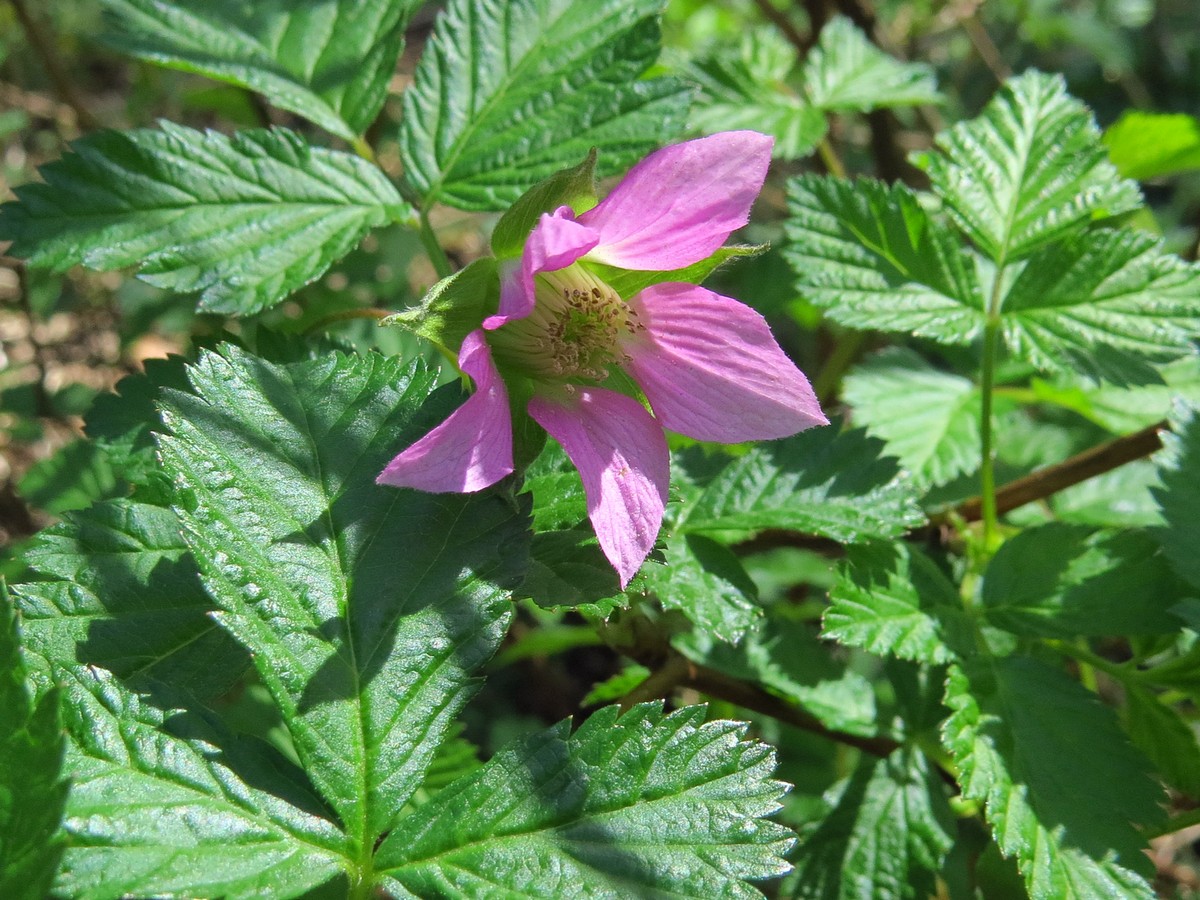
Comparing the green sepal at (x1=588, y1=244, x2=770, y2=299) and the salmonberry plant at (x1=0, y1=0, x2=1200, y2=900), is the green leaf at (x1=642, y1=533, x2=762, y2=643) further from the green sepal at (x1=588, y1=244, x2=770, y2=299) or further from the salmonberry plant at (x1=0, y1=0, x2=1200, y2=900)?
the green sepal at (x1=588, y1=244, x2=770, y2=299)

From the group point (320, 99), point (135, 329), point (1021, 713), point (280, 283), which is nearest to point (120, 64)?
point (135, 329)

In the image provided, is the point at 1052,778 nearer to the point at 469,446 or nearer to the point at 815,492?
the point at 815,492

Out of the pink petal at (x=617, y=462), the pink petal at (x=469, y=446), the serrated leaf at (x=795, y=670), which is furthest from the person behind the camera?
the serrated leaf at (x=795, y=670)

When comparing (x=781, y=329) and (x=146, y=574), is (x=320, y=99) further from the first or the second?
(x=781, y=329)

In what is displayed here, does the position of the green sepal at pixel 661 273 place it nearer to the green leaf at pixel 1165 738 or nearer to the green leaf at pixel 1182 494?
the green leaf at pixel 1182 494

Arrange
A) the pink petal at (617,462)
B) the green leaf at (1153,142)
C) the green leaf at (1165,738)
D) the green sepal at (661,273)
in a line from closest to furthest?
the pink petal at (617,462), the green sepal at (661,273), the green leaf at (1165,738), the green leaf at (1153,142)

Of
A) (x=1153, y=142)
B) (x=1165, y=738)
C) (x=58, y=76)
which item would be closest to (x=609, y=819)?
(x=1165, y=738)

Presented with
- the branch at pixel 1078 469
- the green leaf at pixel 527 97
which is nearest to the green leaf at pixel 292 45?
the green leaf at pixel 527 97
